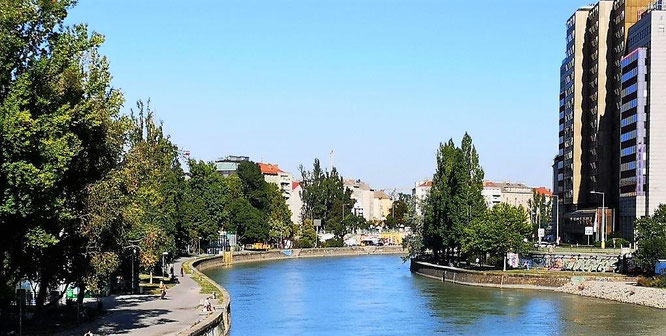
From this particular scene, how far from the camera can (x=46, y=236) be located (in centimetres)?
4297

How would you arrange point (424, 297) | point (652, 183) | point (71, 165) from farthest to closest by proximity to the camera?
point (652, 183), point (424, 297), point (71, 165)

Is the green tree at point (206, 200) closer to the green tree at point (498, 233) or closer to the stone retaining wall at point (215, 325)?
the green tree at point (498, 233)

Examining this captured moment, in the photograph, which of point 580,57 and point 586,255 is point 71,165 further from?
point 580,57

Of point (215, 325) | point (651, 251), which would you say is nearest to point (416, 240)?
point (651, 251)

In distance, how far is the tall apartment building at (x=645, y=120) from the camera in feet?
410

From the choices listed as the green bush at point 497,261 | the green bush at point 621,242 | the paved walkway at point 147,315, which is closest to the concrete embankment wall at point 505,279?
the green bush at point 497,261

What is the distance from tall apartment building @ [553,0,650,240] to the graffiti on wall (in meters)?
29.9

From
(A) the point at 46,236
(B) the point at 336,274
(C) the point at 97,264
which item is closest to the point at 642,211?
(B) the point at 336,274

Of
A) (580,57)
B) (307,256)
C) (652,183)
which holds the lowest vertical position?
(307,256)

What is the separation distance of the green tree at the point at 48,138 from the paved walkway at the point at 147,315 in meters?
3.64

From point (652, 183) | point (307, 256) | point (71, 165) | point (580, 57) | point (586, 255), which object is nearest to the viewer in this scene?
point (71, 165)

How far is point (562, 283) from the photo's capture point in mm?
103625

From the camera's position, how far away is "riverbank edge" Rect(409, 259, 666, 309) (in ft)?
293

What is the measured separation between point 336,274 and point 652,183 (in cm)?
4234
